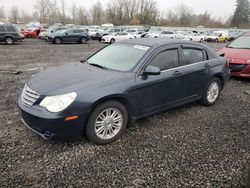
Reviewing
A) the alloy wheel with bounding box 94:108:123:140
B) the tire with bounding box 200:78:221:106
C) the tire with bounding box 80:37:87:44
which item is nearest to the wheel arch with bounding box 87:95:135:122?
the alloy wheel with bounding box 94:108:123:140

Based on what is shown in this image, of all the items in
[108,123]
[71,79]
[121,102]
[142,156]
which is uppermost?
[71,79]

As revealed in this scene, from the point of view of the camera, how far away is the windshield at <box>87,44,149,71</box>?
391 cm

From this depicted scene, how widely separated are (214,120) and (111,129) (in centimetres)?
226

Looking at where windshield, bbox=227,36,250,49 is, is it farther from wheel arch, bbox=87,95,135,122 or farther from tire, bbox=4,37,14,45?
tire, bbox=4,37,14,45

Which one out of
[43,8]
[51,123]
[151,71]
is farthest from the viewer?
[43,8]

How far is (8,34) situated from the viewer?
18219mm

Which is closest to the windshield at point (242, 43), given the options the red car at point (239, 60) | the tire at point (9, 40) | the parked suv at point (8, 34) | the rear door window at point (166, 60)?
the red car at point (239, 60)

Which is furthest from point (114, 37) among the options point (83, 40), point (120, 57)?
point (120, 57)

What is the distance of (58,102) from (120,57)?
→ 5.20ft

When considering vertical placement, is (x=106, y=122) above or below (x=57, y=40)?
below

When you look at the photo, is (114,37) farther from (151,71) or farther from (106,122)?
(106,122)

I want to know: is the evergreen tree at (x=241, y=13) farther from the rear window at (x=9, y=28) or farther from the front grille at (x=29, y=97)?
the front grille at (x=29, y=97)

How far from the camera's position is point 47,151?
10.8 feet

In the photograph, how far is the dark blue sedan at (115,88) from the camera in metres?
3.11
